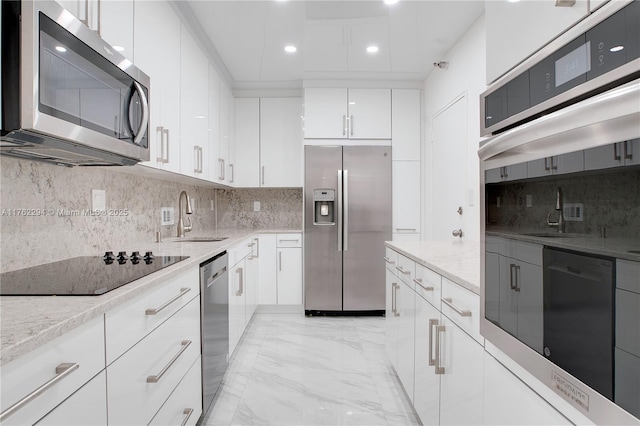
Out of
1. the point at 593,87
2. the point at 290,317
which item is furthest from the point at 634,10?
the point at 290,317

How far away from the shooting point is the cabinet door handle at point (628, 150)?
497 millimetres

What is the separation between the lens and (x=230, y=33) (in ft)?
9.43

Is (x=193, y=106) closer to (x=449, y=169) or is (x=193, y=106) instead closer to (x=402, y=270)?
(x=402, y=270)

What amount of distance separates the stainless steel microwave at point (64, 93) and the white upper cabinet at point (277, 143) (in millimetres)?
2545

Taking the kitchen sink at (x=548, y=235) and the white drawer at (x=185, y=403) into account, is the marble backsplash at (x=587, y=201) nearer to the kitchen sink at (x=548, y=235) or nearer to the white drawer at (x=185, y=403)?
the kitchen sink at (x=548, y=235)

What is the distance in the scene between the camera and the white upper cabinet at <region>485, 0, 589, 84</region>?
70cm

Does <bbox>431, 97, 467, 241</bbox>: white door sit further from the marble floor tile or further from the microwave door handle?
the microwave door handle

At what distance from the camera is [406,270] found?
205cm

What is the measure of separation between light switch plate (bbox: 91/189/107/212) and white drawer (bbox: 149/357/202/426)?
0.97 metres

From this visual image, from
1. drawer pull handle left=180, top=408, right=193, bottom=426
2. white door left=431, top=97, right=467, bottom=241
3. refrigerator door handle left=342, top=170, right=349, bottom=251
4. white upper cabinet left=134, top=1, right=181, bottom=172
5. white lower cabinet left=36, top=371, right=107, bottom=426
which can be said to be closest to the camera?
white lower cabinet left=36, top=371, right=107, bottom=426

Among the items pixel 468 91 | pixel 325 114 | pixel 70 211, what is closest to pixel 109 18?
pixel 70 211

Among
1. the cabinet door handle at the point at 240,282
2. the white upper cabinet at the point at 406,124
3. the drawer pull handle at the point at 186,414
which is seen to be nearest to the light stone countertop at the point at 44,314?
the drawer pull handle at the point at 186,414

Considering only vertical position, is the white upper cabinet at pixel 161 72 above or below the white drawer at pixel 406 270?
above

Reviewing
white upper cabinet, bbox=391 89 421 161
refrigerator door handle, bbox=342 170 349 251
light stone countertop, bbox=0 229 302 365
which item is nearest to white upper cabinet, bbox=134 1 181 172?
light stone countertop, bbox=0 229 302 365
